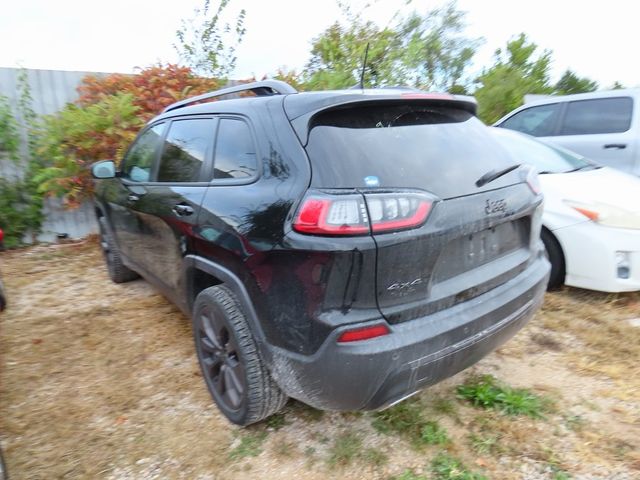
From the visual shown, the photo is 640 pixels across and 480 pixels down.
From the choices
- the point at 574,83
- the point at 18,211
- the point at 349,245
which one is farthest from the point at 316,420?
the point at 574,83

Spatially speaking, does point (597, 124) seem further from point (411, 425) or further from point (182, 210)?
point (182, 210)

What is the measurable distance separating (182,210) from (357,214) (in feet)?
4.05

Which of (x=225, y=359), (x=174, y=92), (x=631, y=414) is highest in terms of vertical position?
(x=174, y=92)

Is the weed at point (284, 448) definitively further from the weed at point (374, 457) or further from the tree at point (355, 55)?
the tree at point (355, 55)

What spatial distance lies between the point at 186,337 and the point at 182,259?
3.36ft

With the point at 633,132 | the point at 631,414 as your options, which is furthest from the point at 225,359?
the point at 633,132

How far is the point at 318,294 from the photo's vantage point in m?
1.71

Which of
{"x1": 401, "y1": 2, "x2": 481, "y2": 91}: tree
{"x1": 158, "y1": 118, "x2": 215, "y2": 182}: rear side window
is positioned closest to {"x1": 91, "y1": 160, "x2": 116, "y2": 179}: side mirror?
{"x1": 158, "y1": 118, "x2": 215, "y2": 182}: rear side window

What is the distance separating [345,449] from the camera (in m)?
2.18

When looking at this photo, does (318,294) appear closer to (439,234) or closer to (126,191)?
(439,234)

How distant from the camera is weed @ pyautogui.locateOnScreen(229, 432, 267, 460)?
2.20m

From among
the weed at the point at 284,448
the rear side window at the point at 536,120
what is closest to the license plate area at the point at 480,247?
the weed at the point at 284,448

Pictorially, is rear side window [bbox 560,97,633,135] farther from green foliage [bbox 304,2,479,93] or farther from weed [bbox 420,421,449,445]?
weed [bbox 420,421,449,445]

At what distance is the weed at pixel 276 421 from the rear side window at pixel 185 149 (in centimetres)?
140
